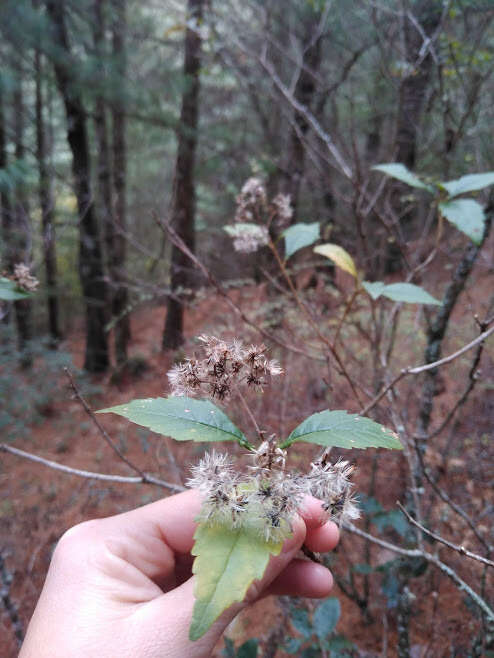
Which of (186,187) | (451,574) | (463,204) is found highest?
(463,204)

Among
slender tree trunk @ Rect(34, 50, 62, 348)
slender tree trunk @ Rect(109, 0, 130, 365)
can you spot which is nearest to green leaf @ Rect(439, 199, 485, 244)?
slender tree trunk @ Rect(34, 50, 62, 348)

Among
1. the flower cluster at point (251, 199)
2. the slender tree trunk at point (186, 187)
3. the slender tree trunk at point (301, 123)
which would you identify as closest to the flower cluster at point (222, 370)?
the flower cluster at point (251, 199)

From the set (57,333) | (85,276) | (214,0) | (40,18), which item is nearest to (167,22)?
(214,0)

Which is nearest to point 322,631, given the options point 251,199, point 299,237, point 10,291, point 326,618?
point 326,618

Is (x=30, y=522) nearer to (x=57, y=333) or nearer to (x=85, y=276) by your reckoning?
(x=85, y=276)

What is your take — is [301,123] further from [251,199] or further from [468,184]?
[468,184]

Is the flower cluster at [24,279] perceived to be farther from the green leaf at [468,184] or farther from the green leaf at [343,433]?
the green leaf at [468,184]
